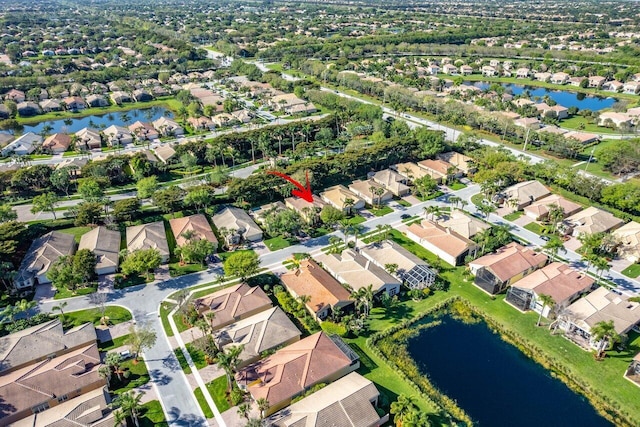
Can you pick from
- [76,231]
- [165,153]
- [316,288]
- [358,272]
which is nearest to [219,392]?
[316,288]

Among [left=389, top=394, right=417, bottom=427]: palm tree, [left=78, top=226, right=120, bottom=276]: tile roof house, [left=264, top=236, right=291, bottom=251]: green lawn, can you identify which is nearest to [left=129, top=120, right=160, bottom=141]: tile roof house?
[left=78, top=226, right=120, bottom=276]: tile roof house

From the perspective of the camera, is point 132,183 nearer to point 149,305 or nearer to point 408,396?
point 149,305

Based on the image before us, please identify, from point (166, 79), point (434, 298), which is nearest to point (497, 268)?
point (434, 298)

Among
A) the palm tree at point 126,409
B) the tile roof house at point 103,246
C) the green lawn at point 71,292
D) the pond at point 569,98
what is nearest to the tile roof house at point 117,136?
the tile roof house at point 103,246

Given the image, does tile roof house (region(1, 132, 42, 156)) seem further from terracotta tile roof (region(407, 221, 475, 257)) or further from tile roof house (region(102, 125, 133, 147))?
terracotta tile roof (region(407, 221, 475, 257))

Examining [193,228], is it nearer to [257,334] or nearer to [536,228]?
[257,334]
